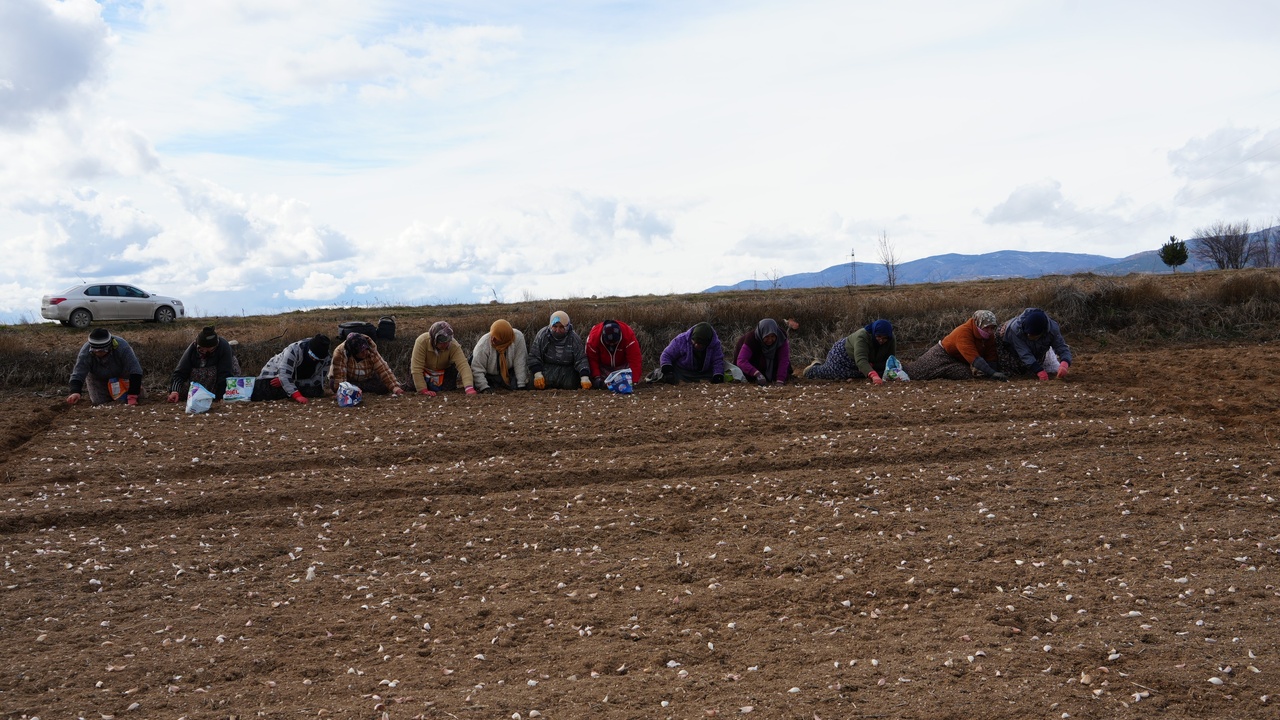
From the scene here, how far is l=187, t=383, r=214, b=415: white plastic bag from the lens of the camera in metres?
10.2

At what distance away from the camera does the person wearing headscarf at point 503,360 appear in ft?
37.8

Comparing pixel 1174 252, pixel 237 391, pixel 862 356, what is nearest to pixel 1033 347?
pixel 862 356

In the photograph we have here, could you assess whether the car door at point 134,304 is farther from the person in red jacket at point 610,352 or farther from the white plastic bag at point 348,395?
the person in red jacket at point 610,352

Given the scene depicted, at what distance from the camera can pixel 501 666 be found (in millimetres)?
4488

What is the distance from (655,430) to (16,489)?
223 inches

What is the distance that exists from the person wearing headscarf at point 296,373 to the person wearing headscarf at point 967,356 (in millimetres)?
7723

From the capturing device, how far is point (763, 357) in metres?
12.0

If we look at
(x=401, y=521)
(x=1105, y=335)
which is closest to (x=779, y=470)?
(x=401, y=521)

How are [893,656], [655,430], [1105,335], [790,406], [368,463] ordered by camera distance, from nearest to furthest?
1. [893,656]
2. [368,463]
3. [655,430]
4. [790,406]
5. [1105,335]

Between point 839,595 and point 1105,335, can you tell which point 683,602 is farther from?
point 1105,335

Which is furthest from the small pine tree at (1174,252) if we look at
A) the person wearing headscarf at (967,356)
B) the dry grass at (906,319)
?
the person wearing headscarf at (967,356)

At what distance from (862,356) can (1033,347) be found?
86.4 inches

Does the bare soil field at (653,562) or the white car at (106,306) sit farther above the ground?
the white car at (106,306)

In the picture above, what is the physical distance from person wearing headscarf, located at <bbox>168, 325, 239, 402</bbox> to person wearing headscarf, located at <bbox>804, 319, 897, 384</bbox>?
24.9ft
